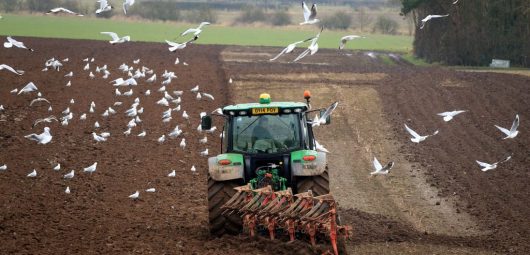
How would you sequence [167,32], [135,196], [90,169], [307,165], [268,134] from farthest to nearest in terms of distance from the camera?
[167,32]
[90,169]
[135,196]
[268,134]
[307,165]

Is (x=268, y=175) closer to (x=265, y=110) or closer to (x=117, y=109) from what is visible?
(x=265, y=110)

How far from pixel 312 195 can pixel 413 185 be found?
6.76 metres

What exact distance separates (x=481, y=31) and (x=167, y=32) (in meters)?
29.5

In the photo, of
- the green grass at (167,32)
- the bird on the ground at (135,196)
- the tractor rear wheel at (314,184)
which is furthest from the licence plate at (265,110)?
the green grass at (167,32)

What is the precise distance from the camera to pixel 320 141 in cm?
2306

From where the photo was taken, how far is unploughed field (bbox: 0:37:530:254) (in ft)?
41.7

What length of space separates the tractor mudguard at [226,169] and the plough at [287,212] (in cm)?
34

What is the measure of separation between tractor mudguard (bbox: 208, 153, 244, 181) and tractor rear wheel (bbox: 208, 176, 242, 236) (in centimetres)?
13

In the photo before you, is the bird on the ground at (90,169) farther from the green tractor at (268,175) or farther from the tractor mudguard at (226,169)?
the tractor mudguard at (226,169)

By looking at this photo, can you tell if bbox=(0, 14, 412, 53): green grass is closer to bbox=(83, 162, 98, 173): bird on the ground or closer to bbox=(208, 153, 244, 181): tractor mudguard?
bbox=(83, 162, 98, 173): bird on the ground

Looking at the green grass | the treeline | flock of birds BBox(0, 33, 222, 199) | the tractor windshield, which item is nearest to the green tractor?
the tractor windshield

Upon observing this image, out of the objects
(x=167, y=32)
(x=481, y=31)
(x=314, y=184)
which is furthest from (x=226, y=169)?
(x=167, y=32)

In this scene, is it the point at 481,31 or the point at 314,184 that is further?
the point at 481,31

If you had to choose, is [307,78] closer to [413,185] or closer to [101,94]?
[101,94]
